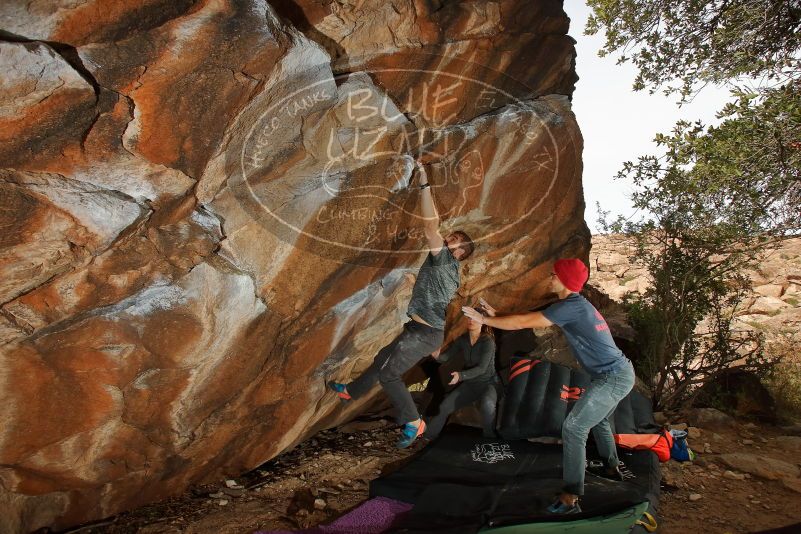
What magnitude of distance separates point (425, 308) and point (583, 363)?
148 cm

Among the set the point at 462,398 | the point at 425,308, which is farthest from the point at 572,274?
the point at 462,398

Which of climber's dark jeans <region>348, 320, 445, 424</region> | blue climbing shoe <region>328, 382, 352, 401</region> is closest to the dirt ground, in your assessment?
blue climbing shoe <region>328, 382, 352, 401</region>

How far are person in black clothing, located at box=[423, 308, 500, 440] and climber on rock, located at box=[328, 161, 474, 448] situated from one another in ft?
1.98

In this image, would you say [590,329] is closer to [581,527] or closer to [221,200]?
[581,527]

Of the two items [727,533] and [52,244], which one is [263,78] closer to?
[52,244]

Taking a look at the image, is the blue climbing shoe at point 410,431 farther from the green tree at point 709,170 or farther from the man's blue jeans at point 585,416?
the green tree at point 709,170

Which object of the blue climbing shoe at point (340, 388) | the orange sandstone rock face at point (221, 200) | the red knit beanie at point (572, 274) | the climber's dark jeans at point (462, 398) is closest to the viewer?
the orange sandstone rock face at point (221, 200)

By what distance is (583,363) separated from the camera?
3.79 meters

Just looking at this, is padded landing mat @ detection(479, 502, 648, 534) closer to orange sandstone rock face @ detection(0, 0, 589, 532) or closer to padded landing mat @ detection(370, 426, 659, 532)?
padded landing mat @ detection(370, 426, 659, 532)

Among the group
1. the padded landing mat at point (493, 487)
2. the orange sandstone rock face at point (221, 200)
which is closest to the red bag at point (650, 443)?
the padded landing mat at point (493, 487)

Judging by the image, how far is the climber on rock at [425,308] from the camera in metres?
4.39

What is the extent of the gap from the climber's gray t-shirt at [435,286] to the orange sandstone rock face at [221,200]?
0.39 meters

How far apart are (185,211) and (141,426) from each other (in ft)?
6.43

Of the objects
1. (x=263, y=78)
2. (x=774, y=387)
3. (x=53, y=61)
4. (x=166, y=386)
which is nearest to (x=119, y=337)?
(x=166, y=386)
